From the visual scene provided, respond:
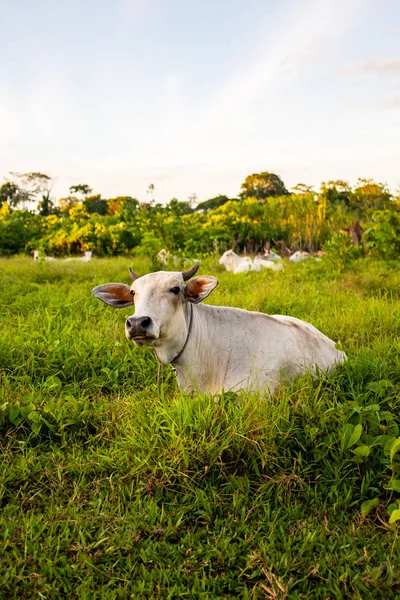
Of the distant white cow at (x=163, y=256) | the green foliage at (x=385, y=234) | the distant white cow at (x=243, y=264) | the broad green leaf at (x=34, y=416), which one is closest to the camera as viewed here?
the broad green leaf at (x=34, y=416)

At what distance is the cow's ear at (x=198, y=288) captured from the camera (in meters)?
3.18

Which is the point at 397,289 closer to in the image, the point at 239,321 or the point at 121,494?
the point at 239,321

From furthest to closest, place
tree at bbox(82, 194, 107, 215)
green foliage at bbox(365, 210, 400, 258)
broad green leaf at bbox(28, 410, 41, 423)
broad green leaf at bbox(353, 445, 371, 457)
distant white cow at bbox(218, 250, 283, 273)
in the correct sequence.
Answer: tree at bbox(82, 194, 107, 215)
distant white cow at bbox(218, 250, 283, 273)
green foliage at bbox(365, 210, 400, 258)
broad green leaf at bbox(28, 410, 41, 423)
broad green leaf at bbox(353, 445, 371, 457)

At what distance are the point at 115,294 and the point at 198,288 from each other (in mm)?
612

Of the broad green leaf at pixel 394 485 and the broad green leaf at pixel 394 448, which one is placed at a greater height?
the broad green leaf at pixel 394 448

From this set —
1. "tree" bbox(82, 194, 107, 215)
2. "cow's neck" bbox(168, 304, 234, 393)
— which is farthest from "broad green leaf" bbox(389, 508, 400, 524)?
"tree" bbox(82, 194, 107, 215)

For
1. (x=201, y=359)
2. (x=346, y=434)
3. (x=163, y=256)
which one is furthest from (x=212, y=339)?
(x=163, y=256)

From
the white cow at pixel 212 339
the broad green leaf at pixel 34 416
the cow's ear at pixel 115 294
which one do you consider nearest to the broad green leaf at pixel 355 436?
the white cow at pixel 212 339

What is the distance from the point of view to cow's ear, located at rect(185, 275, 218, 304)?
3.18m

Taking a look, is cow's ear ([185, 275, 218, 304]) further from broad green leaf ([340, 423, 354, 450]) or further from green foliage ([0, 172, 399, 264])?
green foliage ([0, 172, 399, 264])

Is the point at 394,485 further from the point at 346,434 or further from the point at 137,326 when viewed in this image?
the point at 137,326

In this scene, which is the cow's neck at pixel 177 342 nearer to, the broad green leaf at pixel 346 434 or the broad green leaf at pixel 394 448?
the broad green leaf at pixel 346 434

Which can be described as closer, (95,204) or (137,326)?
(137,326)

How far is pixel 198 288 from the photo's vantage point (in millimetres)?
3242
